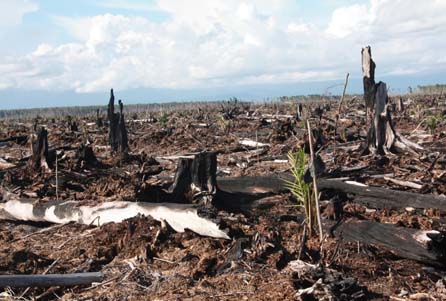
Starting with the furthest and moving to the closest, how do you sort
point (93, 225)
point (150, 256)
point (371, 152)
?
point (371, 152)
point (93, 225)
point (150, 256)

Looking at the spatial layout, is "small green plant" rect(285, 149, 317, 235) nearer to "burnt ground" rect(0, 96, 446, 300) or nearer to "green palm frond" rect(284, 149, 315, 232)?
"green palm frond" rect(284, 149, 315, 232)

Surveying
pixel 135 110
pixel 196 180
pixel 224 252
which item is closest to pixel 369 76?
pixel 196 180

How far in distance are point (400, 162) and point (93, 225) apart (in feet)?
17.8

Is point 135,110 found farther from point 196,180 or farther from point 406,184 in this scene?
point 406,184

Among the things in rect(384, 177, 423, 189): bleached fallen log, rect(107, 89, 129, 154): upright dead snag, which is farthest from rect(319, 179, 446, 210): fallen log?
rect(107, 89, 129, 154): upright dead snag

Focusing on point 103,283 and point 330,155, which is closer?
point 103,283

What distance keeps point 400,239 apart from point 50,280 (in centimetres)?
327

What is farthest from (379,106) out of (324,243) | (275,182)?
(324,243)

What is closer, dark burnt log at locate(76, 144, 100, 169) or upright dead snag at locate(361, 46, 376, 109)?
upright dead snag at locate(361, 46, 376, 109)

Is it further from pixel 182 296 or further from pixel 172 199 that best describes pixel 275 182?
pixel 182 296

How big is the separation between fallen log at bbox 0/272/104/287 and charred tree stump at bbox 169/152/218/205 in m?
2.15

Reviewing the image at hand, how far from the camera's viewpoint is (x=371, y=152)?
10.2m

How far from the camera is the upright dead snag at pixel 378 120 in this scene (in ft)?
33.3

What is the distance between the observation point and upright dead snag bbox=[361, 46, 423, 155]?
10141 mm
